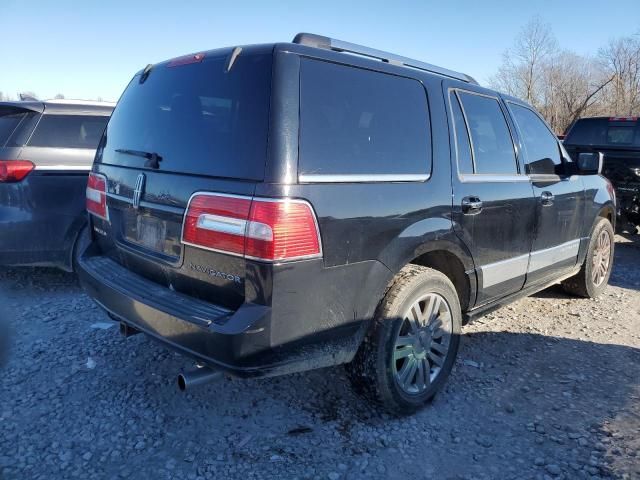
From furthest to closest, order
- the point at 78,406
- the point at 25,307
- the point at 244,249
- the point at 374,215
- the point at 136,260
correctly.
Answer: the point at 25,307 < the point at 78,406 < the point at 136,260 < the point at 374,215 < the point at 244,249

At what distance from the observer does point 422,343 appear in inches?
118

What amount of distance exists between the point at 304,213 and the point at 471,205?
4.52 feet

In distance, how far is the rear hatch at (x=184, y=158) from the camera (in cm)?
226

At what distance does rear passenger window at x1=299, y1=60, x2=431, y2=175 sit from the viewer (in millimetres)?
2338

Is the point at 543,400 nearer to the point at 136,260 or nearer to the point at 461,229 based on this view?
the point at 461,229

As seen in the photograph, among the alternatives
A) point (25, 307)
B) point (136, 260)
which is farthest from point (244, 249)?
point (25, 307)

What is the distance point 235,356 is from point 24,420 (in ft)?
4.95

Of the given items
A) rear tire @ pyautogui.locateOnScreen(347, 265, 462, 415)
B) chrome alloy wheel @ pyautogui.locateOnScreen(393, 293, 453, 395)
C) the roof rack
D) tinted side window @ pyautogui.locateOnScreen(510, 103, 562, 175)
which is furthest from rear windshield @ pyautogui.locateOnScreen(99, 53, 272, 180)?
tinted side window @ pyautogui.locateOnScreen(510, 103, 562, 175)

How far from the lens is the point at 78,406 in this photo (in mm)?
2953

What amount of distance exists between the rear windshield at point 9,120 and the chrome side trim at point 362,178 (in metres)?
3.54

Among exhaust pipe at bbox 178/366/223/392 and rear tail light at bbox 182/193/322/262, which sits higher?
rear tail light at bbox 182/193/322/262

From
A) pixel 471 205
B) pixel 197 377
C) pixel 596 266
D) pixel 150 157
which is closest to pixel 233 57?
pixel 150 157

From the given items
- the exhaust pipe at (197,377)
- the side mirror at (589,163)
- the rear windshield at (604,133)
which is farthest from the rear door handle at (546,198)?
the rear windshield at (604,133)

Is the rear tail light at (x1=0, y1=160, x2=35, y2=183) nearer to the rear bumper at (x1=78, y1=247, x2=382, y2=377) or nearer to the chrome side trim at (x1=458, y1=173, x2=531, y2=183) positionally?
the rear bumper at (x1=78, y1=247, x2=382, y2=377)
